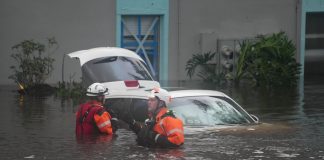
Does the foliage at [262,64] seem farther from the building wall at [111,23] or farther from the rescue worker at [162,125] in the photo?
the rescue worker at [162,125]

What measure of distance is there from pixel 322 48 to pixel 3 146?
18490 mm

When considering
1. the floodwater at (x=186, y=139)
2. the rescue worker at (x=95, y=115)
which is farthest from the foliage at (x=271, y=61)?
the rescue worker at (x=95, y=115)

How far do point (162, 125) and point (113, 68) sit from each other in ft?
20.5

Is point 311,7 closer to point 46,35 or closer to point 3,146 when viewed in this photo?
point 46,35

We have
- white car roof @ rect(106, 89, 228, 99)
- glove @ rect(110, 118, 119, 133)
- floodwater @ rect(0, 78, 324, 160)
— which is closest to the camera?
floodwater @ rect(0, 78, 324, 160)

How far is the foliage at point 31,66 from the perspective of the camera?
23.1m

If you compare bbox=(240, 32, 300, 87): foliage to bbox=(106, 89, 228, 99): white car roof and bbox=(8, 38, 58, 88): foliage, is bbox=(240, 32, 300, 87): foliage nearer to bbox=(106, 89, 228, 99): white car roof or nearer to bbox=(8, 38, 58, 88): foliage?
bbox=(8, 38, 58, 88): foliage

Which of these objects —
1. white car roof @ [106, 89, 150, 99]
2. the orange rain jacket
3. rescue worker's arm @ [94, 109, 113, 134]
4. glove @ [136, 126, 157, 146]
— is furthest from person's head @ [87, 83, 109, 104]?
white car roof @ [106, 89, 150, 99]

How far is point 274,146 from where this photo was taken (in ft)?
43.4

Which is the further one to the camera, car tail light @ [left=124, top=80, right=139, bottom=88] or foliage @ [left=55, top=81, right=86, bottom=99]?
foliage @ [left=55, top=81, right=86, bottom=99]

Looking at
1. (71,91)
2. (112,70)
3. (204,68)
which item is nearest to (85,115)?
(112,70)

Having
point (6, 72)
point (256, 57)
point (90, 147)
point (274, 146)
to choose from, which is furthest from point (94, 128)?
point (256, 57)

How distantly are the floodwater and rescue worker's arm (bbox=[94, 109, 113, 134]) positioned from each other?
291mm

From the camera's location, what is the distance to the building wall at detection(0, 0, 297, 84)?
24797mm
